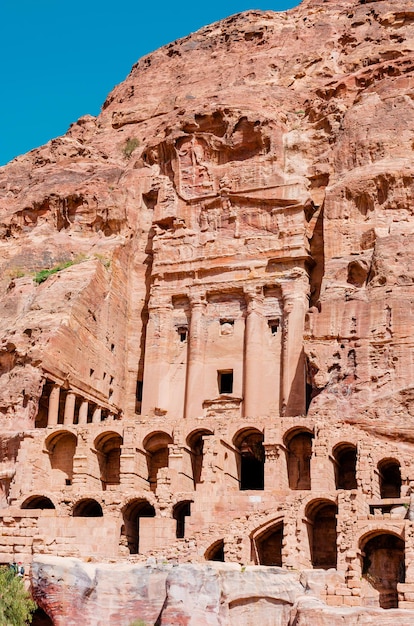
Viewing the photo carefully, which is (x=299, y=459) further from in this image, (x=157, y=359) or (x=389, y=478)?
(x=157, y=359)

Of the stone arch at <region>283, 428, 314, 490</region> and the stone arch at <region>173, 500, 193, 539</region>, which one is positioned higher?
the stone arch at <region>283, 428, 314, 490</region>

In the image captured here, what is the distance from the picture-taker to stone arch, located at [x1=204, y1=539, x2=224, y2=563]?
41.3 meters

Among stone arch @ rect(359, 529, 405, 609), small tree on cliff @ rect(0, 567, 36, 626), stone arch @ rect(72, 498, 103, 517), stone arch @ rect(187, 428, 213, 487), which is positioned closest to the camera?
small tree on cliff @ rect(0, 567, 36, 626)

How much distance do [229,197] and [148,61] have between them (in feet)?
71.4

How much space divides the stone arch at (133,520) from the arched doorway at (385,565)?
1075 centimetres

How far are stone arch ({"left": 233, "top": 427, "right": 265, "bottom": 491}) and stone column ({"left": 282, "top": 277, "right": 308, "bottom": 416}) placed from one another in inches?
143

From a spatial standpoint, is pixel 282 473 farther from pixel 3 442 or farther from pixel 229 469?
pixel 3 442

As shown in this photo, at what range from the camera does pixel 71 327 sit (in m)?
55.5

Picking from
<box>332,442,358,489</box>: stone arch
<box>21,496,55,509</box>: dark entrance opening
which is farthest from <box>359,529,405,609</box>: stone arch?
<box>21,496,55,509</box>: dark entrance opening

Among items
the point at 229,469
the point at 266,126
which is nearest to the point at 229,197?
the point at 266,126

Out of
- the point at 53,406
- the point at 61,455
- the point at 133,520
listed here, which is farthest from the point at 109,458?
the point at 133,520

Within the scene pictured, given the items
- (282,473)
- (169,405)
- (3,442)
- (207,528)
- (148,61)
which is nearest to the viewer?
(207,528)

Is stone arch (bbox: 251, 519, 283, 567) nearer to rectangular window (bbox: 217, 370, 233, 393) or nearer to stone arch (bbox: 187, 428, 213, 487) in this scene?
stone arch (bbox: 187, 428, 213, 487)

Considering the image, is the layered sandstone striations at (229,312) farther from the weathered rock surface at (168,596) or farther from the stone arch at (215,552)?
the weathered rock surface at (168,596)
